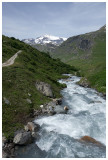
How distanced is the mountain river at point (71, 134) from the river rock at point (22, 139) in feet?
2.25

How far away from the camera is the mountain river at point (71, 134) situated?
57.9ft

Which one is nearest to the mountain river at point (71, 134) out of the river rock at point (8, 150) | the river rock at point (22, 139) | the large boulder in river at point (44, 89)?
the river rock at point (22, 139)

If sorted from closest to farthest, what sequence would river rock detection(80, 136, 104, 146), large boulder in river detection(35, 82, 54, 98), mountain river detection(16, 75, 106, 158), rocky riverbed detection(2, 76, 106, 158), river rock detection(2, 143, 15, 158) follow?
river rock detection(2, 143, 15, 158) < mountain river detection(16, 75, 106, 158) < rocky riverbed detection(2, 76, 106, 158) < river rock detection(80, 136, 104, 146) < large boulder in river detection(35, 82, 54, 98)

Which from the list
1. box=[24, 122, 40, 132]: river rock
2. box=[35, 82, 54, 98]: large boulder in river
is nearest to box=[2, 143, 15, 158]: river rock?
box=[24, 122, 40, 132]: river rock

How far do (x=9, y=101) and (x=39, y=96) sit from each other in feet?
26.9

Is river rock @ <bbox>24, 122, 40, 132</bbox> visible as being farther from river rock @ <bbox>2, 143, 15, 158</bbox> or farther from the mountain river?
river rock @ <bbox>2, 143, 15, 158</bbox>

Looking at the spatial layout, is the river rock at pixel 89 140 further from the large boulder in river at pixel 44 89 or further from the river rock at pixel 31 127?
the large boulder in river at pixel 44 89

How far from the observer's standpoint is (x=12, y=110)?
1007 inches

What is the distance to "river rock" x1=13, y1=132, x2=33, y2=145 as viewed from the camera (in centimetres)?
1872

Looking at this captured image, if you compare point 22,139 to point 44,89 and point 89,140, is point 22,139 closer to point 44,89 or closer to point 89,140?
point 89,140

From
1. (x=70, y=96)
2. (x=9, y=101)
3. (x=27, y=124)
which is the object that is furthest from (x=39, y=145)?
(x=70, y=96)

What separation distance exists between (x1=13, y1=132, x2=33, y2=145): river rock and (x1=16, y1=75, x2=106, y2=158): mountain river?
68cm

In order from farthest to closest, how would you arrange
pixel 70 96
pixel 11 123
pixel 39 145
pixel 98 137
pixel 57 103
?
1. pixel 70 96
2. pixel 57 103
3. pixel 11 123
4. pixel 98 137
5. pixel 39 145

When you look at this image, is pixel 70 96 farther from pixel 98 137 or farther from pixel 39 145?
pixel 39 145
